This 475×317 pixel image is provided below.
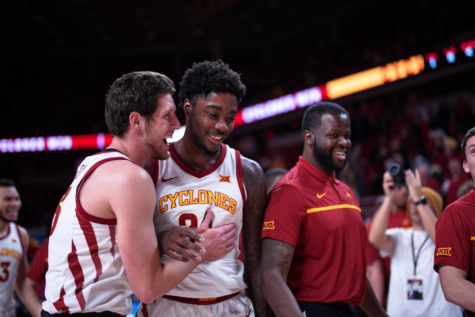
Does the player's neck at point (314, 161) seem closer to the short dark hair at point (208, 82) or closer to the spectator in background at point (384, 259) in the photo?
the short dark hair at point (208, 82)

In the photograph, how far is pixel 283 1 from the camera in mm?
16062

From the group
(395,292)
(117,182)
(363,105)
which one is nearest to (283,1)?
(363,105)

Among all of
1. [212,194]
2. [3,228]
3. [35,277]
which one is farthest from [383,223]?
[3,228]

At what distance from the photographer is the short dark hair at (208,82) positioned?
2482 millimetres

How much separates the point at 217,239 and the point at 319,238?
667mm

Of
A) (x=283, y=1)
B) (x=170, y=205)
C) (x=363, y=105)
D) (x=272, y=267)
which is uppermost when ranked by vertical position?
(x=283, y=1)

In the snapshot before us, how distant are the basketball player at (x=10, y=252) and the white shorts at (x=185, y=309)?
2.46m

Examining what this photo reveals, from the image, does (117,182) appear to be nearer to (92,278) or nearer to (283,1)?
(92,278)

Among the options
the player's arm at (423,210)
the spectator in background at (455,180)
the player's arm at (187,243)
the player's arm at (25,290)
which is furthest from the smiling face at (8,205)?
the spectator in background at (455,180)

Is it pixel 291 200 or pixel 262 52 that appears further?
pixel 262 52

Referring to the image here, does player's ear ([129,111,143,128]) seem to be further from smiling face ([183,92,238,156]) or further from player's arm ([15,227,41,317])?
player's arm ([15,227,41,317])

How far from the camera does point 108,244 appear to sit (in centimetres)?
194

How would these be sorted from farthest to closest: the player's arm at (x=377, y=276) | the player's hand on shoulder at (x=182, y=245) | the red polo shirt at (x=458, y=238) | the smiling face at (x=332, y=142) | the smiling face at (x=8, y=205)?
the smiling face at (x=8, y=205)
the player's arm at (x=377, y=276)
the smiling face at (x=332, y=142)
the red polo shirt at (x=458, y=238)
the player's hand on shoulder at (x=182, y=245)

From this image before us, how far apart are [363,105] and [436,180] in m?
7.41
